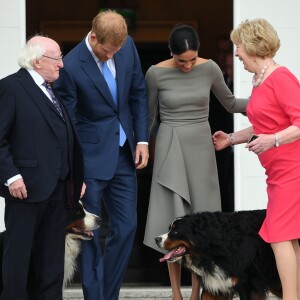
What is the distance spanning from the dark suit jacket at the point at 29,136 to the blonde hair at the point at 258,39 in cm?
121

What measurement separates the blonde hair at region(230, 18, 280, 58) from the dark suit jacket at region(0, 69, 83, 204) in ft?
3.97

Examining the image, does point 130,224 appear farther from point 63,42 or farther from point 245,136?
point 63,42

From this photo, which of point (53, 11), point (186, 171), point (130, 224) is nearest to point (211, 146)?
point (186, 171)

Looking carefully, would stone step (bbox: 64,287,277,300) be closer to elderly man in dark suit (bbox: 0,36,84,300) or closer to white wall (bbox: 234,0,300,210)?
white wall (bbox: 234,0,300,210)

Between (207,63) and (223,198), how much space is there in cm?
160

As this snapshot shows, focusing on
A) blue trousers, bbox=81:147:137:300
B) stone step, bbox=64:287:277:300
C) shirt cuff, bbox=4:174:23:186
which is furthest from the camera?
stone step, bbox=64:287:277:300

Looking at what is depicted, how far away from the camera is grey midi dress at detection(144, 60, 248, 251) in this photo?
7039 millimetres

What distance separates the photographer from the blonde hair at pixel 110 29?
6508mm

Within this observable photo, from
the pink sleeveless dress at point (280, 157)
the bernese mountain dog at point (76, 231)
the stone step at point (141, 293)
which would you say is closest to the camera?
the pink sleeveless dress at point (280, 157)

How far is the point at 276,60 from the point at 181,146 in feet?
4.59

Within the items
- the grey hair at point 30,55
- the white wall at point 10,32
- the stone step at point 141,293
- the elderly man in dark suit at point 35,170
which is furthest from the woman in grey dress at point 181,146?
the white wall at point 10,32

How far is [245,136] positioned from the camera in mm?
6918

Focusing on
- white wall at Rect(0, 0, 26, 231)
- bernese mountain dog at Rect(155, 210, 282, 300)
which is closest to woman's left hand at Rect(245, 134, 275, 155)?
bernese mountain dog at Rect(155, 210, 282, 300)

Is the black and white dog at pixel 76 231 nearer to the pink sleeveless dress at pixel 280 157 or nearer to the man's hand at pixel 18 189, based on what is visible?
the man's hand at pixel 18 189
